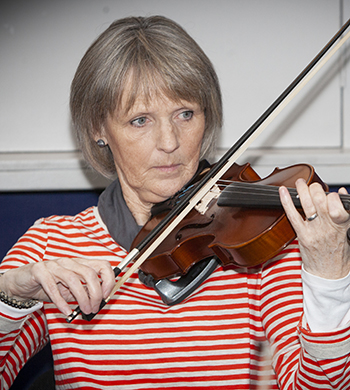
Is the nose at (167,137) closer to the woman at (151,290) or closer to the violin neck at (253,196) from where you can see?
the woman at (151,290)

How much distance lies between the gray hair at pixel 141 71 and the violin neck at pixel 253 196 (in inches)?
9.4

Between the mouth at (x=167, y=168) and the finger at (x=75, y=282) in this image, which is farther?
the mouth at (x=167, y=168)

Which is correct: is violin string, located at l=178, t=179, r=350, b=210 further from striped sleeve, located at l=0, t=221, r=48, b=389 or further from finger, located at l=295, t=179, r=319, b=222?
striped sleeve, located at l=0, t=221, r=48, b=389

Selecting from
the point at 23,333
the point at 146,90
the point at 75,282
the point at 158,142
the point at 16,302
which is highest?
the point at 146,90

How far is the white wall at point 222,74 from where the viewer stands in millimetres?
1494

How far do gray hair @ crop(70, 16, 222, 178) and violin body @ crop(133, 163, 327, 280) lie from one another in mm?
230

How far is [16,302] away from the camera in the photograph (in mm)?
980

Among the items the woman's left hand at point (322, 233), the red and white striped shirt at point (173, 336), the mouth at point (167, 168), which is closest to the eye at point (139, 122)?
the mouth at point (167, 168)

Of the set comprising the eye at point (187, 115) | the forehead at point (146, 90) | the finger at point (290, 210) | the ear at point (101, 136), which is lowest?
the finger at point (290, 210)

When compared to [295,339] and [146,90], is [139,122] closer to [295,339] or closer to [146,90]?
[146,90]

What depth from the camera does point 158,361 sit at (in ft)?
3.55

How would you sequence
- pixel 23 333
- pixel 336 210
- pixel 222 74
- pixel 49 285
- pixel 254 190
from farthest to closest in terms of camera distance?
pixel 222 74
pixel 23 333
pixel 254 190
pixel 49 285
pixel 336 210

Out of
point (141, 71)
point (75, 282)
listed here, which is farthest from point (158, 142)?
point (75, 282)

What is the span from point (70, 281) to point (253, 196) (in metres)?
0.39
